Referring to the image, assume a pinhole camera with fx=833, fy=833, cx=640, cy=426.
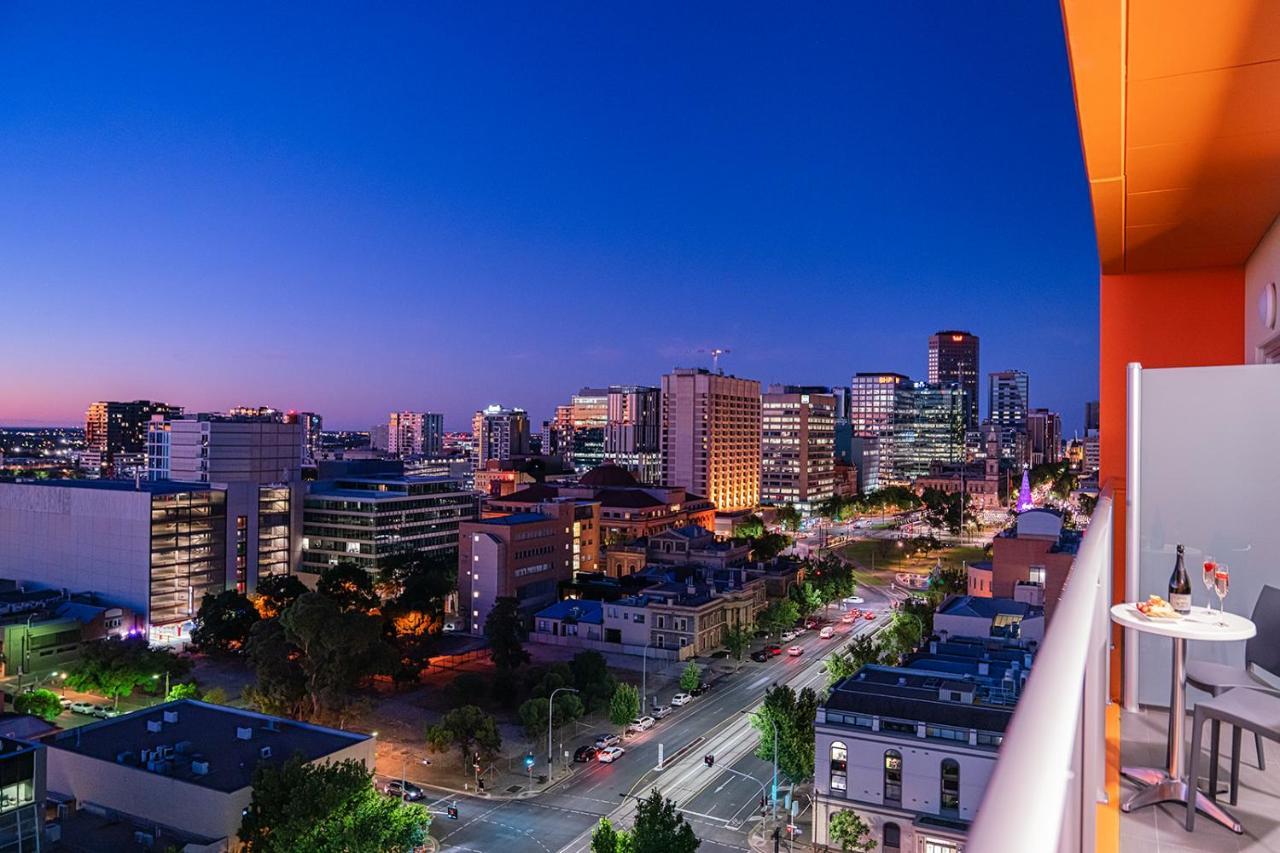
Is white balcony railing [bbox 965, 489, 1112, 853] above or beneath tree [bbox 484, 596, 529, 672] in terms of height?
above

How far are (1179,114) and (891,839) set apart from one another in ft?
37.7

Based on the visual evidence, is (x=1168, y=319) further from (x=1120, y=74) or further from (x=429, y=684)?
(x=429, y=684)

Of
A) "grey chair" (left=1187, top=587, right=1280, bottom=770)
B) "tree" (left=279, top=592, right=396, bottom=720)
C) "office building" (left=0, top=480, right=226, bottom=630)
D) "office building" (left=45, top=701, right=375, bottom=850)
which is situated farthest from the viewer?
"office building" (left=0, top=480, right=226, bottom=630)

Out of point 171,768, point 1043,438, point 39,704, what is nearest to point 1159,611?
point 171,768

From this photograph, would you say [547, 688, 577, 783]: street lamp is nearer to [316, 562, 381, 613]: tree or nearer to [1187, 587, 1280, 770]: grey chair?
[316, 562, 381, 613]: tree

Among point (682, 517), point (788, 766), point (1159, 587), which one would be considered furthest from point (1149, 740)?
point (682, 517)

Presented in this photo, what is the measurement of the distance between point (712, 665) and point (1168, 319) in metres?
17.6

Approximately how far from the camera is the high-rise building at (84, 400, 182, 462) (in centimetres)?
8844

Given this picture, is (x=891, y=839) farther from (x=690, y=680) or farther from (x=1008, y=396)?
(x=1008, y=396)

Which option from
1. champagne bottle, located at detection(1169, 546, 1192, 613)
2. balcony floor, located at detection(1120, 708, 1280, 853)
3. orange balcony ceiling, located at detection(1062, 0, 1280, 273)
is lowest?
balcony floor, located at detection(1120, 708, 1280, 853)

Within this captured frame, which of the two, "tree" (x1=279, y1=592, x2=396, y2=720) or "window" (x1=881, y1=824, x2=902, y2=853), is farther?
"tree" (x1=279, y1=592, x2=396, y2=720)

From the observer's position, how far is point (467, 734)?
48.6 ft

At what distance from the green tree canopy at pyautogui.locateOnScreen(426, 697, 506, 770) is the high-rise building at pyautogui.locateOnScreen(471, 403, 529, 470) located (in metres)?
73.8

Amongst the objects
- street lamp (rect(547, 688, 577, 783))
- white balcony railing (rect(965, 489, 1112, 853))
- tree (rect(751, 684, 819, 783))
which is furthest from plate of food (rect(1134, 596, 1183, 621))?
street lamp (rect(547, 688, 577, 783))
